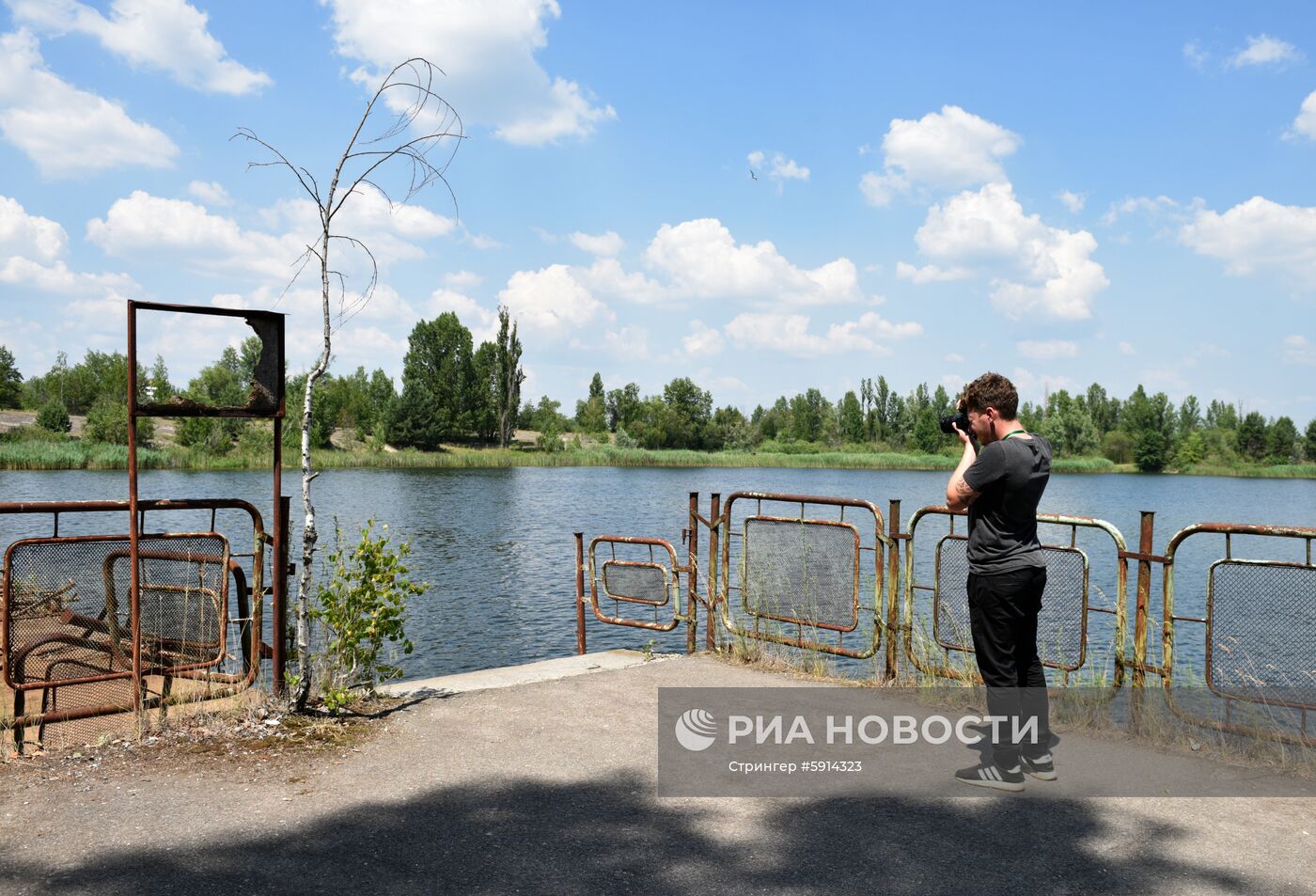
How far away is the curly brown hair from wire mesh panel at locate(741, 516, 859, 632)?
264cm

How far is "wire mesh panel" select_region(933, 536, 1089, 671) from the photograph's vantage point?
650 centimetres

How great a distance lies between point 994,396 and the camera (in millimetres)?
4977

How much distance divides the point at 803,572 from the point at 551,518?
99.5 feet

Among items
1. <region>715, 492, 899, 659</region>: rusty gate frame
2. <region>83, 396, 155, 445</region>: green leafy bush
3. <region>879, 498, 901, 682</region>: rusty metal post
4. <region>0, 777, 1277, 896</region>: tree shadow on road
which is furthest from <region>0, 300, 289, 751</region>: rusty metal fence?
<region>83, 396, 155, 445</region>: green leafy bush

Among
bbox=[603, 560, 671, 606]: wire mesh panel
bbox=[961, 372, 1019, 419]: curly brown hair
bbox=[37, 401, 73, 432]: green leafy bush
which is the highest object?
bbox=[37, 401, 73, 432]: green leafy bush

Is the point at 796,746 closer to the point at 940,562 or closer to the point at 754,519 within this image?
the point at 940,562

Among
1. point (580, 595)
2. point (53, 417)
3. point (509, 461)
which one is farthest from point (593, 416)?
point (580, 595)

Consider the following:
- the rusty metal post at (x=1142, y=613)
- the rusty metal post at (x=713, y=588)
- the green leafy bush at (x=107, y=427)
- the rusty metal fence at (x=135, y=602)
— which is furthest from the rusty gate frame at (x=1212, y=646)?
the green leafy bush at (x=107, y=427)

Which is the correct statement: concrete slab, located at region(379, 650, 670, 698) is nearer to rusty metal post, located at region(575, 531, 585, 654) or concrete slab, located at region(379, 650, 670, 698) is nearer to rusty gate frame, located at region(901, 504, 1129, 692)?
rusty metal post, located at region(575, 531, 585, 654)

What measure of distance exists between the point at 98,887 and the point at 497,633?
42.6ft

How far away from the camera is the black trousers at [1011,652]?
476cm

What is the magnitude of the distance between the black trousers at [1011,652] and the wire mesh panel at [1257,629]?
1745 mm

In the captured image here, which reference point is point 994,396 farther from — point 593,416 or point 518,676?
point 593,416

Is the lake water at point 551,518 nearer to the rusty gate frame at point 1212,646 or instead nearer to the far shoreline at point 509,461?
the rusty gate frame at point 1212,646
